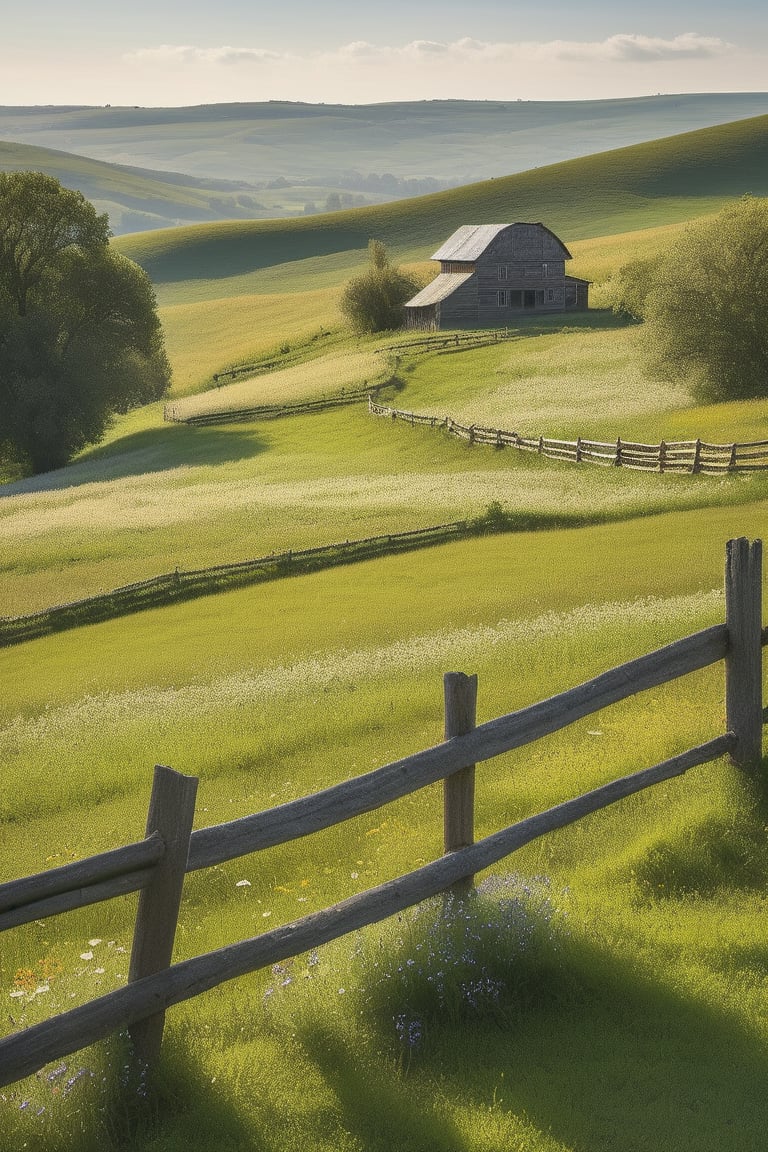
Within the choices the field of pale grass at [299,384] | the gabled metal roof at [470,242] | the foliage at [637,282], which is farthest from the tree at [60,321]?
the foliage at [637,282]

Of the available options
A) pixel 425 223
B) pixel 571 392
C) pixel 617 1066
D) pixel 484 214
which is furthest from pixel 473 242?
pixel 617 1066

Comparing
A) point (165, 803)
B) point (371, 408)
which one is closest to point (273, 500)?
point (371, 408)

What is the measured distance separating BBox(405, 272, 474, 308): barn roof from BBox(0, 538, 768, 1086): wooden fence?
3355 inches

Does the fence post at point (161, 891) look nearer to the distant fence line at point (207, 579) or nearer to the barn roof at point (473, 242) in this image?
the distant fence line at point (207, 579)

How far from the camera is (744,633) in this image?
9414 mm

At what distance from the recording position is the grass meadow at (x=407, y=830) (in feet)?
19.0

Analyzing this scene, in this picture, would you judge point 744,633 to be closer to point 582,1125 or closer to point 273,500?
point 582,1125

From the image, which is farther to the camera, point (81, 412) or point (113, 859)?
point (81, 412)

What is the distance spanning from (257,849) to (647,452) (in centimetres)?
3802

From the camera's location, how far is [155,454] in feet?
203

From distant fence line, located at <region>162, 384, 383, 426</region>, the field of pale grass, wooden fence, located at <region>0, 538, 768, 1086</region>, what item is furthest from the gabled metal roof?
wooden fence, located at <region>0, 538, 768, 1086</region>

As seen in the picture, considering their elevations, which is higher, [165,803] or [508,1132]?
[165,803]

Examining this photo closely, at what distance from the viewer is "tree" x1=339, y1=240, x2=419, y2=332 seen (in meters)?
95.8

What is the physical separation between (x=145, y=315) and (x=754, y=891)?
6835 cm
